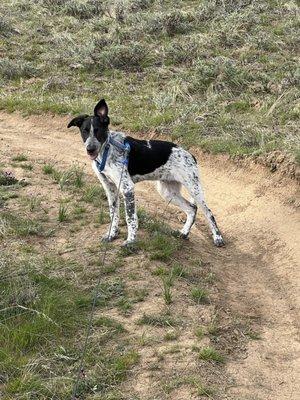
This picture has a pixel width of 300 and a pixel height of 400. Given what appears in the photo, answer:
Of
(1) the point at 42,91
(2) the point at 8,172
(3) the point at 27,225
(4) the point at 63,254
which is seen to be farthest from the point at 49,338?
(1) the point at 42,91

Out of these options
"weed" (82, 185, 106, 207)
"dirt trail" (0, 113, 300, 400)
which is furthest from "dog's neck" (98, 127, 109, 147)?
"dirt trail" (0, 113, 300, 400)

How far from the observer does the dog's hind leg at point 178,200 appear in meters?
7.62

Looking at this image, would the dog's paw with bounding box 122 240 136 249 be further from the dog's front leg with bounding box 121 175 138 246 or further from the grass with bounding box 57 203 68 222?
the grass with bounding box 57 203 68 222

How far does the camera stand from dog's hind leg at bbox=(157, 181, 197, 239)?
7621mm

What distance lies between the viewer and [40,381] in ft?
15.1

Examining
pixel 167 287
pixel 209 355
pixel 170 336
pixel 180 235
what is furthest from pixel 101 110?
pixel 209 355

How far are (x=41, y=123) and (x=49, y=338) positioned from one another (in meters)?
7.27

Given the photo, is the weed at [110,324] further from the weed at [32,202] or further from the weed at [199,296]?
the weed at [32,202]

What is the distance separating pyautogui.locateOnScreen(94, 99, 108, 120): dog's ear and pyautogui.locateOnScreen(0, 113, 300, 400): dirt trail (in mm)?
1934

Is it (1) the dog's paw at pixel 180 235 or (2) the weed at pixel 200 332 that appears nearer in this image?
(2) the weed at pixel 200 332

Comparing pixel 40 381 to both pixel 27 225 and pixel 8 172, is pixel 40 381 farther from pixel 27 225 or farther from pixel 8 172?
pixel 8 172

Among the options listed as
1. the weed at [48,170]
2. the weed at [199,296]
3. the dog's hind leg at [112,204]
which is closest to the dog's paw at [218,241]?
the dog's hind leg at [112,204]

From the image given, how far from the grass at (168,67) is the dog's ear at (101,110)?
3.36 m

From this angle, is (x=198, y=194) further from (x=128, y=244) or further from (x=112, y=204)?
(x=128, y=244)
